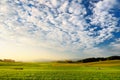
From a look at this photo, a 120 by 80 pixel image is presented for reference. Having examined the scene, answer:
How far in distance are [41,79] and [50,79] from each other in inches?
42.0

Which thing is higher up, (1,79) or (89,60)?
(89,60)

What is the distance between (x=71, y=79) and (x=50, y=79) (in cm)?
258

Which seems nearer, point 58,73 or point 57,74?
point 57,74

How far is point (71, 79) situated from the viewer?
29172 millimetres

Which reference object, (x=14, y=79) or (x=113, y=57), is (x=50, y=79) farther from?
(x=113, y=57)

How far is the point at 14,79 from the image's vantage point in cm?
2839

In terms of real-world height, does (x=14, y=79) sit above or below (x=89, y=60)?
below

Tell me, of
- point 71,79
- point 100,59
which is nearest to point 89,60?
point 100,59

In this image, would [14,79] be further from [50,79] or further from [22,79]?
[50,79]

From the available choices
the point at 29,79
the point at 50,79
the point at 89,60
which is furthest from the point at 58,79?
the point at 89,60

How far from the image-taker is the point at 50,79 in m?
28.6

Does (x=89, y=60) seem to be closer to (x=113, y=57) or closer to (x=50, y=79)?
(x=113, y=57)

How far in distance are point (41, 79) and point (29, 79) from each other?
148cm

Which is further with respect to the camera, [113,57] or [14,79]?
[113,57]
